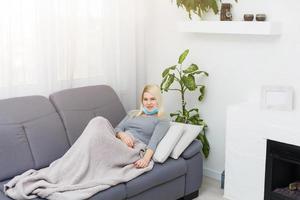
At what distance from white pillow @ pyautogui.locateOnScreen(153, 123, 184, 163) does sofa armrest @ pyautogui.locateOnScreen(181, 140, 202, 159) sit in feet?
0.45

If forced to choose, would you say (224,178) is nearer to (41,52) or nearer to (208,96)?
(208,96)

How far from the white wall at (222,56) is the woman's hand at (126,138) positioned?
95cm

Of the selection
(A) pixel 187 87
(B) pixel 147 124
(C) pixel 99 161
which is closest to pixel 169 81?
(A) pixel 187 87

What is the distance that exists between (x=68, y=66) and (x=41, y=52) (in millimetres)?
306

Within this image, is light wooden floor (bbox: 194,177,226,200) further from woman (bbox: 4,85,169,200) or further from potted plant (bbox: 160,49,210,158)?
woman (bbox: 4,85,169,200)

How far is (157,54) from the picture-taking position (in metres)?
4.14

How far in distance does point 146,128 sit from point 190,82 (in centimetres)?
65

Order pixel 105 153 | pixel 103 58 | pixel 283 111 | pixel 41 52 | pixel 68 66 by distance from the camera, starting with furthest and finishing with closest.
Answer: pixel 103 58 → pixel 68 66 → pixel 41 52 → pixel 283 111 → pixel 105 153

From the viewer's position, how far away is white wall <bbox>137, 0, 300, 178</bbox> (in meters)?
3.11

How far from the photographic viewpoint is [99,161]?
2.70 metres

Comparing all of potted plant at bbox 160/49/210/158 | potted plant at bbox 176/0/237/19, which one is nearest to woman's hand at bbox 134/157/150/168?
potted plant at bbox 160/49/210/158

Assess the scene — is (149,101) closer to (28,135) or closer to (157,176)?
(157,176)

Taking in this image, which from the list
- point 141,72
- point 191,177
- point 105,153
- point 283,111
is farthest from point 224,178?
point 141,72

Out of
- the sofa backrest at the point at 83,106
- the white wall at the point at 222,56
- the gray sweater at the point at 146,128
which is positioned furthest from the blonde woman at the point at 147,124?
the white wall at the point at 222,56
